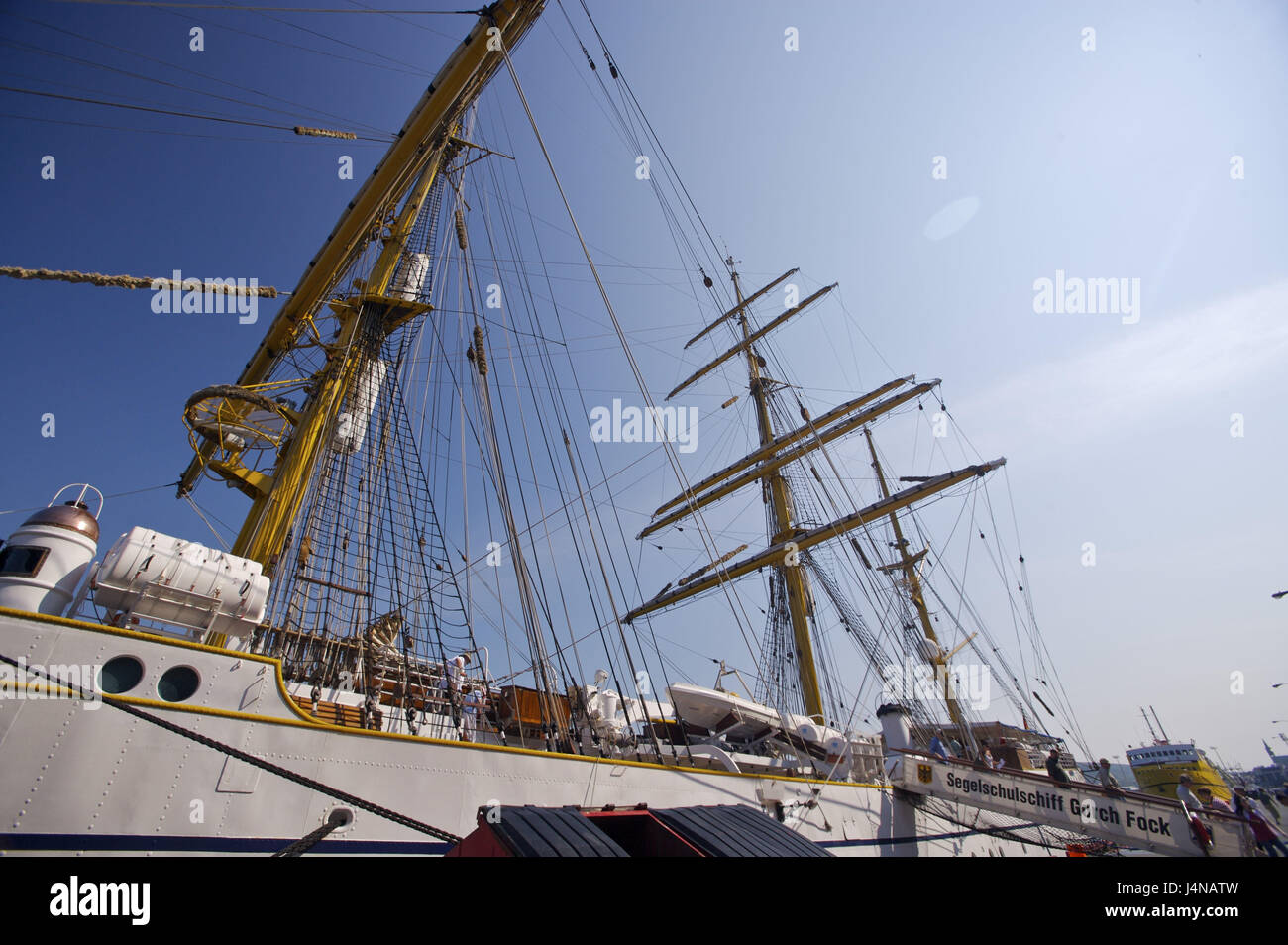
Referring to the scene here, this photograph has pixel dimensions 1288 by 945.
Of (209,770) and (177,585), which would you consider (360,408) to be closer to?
(177,585)

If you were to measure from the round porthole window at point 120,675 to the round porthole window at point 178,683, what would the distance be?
15cm

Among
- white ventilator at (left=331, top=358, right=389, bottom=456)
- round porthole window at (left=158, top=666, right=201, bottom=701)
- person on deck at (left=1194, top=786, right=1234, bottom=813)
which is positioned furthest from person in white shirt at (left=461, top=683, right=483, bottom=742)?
person on deck at (left=1194, top=786, right=1234, bottom=813)

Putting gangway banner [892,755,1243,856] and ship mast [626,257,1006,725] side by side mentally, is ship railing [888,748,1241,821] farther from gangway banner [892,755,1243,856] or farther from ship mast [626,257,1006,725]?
ship mast [626,257,1006,725]

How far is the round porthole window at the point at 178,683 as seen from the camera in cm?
400

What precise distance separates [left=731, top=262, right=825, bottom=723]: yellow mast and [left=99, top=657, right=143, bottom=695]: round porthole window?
15.9 m

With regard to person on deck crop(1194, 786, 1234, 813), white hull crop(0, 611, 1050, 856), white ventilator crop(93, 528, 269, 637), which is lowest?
person on deck crop(1194, 786, 1234, 813)

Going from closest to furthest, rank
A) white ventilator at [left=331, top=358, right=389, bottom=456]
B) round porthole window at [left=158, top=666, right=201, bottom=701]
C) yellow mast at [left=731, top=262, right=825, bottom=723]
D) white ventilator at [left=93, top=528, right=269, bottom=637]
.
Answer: round porthole window at [left=158, top=666, right=201, bottom=701], white ventilator at [left=93, top=528, right=269, bottom=637], white ventilator at [left=331, top=358, right=389, bottom=456], yellow mast at [left=731, top=262, right=825, bottom=723]

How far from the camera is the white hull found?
3.21 meters

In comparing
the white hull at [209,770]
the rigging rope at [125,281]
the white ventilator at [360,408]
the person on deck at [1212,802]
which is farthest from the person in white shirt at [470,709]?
the person on deck at [1212,802]
